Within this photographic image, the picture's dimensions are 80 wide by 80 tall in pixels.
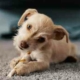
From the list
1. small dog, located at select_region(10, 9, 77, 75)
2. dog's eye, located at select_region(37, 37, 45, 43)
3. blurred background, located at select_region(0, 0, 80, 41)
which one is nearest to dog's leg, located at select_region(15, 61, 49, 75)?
small dog, located at select_region(10, 9, 77, 75)

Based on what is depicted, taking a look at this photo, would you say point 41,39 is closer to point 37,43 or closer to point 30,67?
point 37,43

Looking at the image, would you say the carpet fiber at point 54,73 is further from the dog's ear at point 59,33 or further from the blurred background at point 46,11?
the blurred background at point 46,11

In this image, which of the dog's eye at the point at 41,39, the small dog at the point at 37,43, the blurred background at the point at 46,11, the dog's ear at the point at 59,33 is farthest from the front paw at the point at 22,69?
the blurred background at the point at 46,11

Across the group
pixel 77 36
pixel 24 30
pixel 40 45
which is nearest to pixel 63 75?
pixel 40 45

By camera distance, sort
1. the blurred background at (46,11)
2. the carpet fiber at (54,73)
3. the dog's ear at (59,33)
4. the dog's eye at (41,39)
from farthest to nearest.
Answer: the blurred background at (46,11)
the dog's ear at (59,33)
the dog's eye at (41,39)
the carpet fiber at (54,73)

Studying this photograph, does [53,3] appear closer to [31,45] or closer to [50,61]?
[50,61]

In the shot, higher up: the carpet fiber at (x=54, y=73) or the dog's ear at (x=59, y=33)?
the dog's ear at (x=59, y=33)

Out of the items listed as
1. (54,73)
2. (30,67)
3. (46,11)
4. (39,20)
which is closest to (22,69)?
(30,67)
